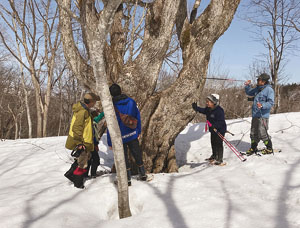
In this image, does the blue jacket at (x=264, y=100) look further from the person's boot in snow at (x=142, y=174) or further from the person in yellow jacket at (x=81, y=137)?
the person in yellow jacket at (x=81, y=137)

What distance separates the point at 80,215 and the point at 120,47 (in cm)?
331

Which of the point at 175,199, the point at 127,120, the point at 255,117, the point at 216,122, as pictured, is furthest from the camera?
the point at 255,117

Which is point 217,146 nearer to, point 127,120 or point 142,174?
point 142,174

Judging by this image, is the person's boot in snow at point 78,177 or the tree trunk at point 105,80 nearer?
the tree trunk at point 105,80

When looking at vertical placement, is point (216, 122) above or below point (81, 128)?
above

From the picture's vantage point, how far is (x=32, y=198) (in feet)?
9.25

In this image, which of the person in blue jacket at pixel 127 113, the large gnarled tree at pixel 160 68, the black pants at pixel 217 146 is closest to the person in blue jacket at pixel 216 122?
the black pants at pixel 217 146

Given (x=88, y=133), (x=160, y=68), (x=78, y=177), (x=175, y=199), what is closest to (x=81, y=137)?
(x=88, y=133)

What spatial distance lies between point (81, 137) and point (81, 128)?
0.16 m

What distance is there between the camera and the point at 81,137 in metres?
3.27

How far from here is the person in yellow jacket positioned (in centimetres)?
321

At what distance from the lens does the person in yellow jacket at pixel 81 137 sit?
3.21 m

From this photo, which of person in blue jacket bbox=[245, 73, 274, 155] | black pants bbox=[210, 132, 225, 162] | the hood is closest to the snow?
person in blue jacket bbox=[245, 73, 274, 155]

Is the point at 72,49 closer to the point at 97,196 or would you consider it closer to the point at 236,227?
the point at 97,196
